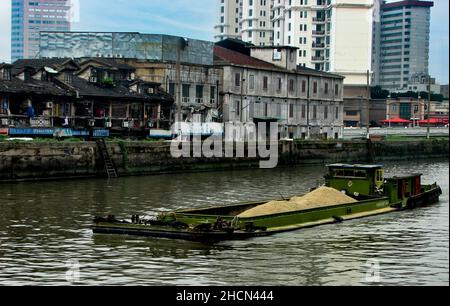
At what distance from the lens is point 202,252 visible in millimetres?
26453

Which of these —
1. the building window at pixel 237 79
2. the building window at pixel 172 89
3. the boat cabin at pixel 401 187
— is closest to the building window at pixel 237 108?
the building window at pixel 237 79

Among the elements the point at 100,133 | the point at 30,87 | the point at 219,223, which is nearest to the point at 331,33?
the point at 100,133

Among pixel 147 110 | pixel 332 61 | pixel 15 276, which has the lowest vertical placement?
pixel 15 276

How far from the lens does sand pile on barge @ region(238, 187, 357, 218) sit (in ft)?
102

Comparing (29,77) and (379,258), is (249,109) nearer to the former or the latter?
(29,77)

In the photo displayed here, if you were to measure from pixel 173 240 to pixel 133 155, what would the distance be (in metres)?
29.4

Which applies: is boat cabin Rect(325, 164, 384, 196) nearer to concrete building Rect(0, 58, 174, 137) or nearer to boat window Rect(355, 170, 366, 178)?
boat window Rect(355, 170, 366, 178)

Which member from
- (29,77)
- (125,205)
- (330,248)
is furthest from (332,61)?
(330,248)

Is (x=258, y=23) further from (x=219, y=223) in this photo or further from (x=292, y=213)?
(x=219, y=223)

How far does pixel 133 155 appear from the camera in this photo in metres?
56.7

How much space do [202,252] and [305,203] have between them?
8.14 meters

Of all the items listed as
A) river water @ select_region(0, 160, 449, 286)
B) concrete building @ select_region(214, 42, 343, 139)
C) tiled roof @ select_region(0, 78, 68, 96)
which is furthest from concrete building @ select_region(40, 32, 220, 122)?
river water @ select_region(0, 160, 449, 286)

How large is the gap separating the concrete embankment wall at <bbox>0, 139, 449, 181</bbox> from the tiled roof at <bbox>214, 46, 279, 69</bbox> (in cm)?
1207
